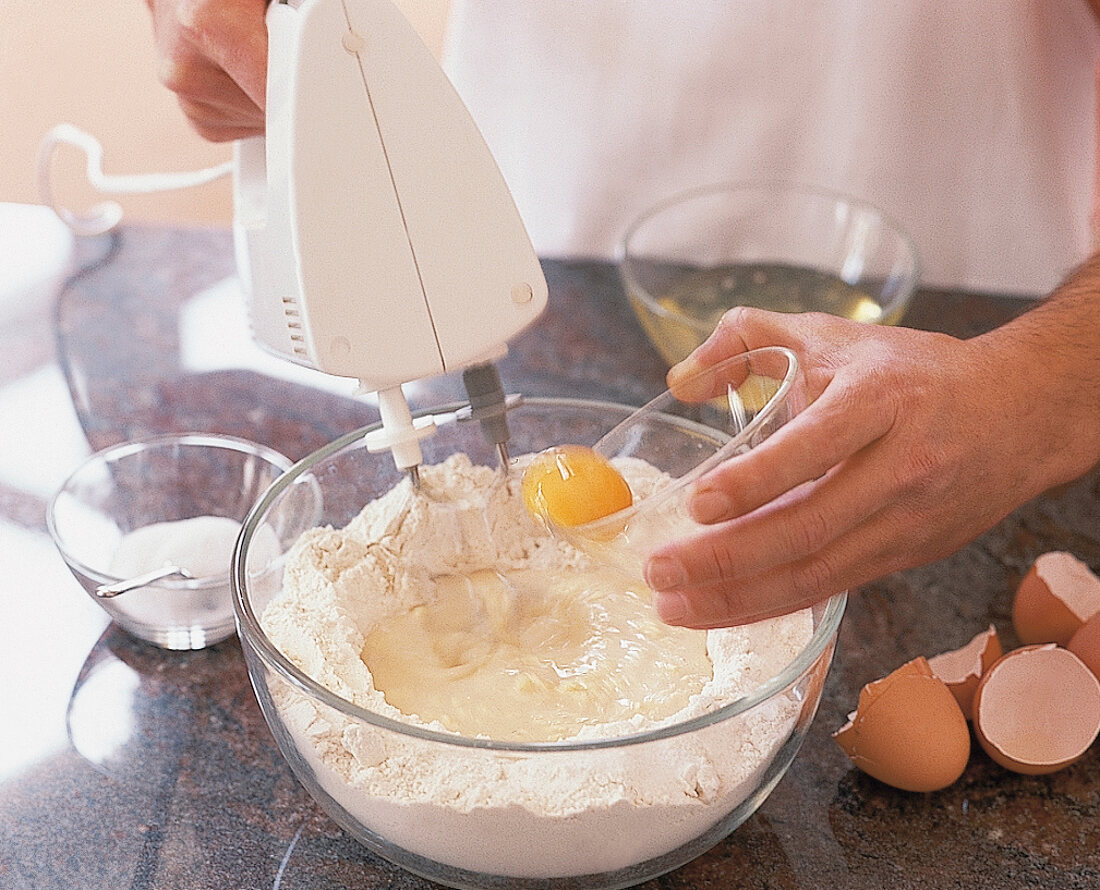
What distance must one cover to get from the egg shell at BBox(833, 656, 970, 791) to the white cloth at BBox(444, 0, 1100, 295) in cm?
97

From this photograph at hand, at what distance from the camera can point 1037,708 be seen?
106 cm

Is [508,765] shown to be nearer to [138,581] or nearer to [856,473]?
[856,473]

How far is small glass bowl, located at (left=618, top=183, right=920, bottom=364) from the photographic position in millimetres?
1655

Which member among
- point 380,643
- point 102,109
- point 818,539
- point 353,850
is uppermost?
point 818,539

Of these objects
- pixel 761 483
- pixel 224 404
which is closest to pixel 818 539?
pixel 761 483

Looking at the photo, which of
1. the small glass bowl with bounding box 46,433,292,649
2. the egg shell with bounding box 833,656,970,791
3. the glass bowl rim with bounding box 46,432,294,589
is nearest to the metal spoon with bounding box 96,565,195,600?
the small glass bowl with bounding box 46,433,292,649

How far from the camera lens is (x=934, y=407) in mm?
874

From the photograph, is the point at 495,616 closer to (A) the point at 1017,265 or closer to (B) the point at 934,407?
(B) the point at 934,407

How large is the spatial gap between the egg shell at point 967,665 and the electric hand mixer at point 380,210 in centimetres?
54

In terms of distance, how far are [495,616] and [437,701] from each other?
132 mm

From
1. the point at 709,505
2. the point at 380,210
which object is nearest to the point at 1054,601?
the point at 709,505

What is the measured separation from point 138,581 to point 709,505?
586 millimetres

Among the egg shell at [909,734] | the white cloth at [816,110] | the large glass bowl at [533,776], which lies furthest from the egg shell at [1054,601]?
the white cloth at [816,110]

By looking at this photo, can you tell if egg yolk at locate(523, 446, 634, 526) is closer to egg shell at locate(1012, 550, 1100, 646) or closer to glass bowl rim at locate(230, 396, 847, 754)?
glass bowl rim at locate(230, 396, 847, 754)
